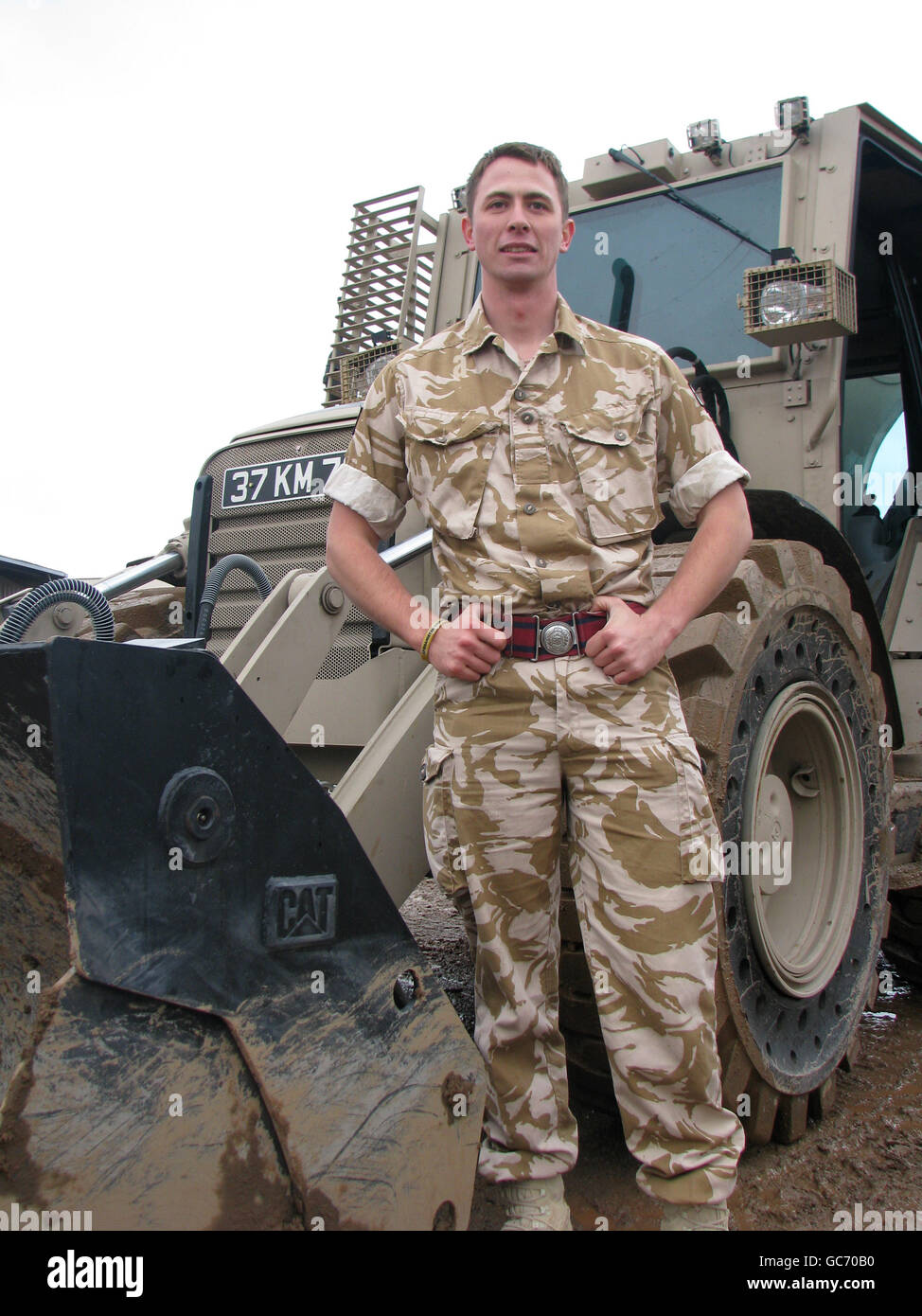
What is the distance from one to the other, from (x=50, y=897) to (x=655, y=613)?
1.03 m

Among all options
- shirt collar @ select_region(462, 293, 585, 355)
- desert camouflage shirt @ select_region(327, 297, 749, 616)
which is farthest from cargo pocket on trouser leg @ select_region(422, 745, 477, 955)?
shirt collar @ select_region(462, 293, 585, 355)

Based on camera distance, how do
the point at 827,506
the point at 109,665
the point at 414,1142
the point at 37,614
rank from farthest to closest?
the point at 827,506
the point at 37,614
the point at 414,1142
the point at 109,665

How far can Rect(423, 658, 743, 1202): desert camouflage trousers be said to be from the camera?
5.55 feet

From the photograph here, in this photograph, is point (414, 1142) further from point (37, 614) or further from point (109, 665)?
point (37, 614)

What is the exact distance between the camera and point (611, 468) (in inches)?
71.8

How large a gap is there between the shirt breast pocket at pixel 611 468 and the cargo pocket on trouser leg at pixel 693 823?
1.26 feet

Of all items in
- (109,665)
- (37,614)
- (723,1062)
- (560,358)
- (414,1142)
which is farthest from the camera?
(723,1062)

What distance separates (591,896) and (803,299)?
182cm

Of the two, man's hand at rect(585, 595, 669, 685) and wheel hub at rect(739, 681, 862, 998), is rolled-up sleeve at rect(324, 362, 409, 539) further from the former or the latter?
wheel hub at rect(739, 681, 862, 998)

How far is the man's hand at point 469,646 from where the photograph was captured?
169 centimetres

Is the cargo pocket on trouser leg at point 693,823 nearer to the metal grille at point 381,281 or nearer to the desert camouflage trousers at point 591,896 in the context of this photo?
→ the desert camouflage trousers at point 591,896
